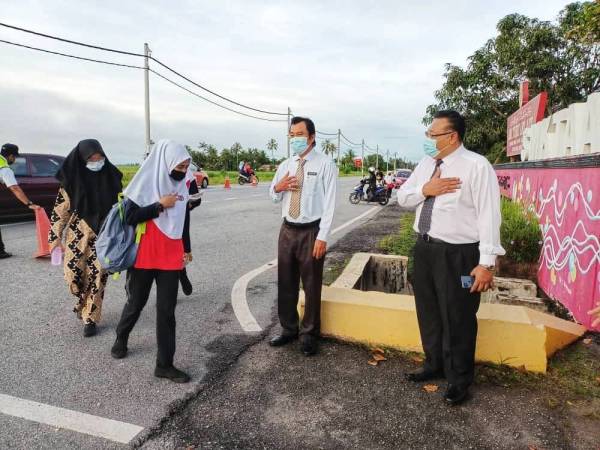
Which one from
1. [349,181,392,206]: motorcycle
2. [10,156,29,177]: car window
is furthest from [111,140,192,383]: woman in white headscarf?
[349,181,392,206]: motorcycle

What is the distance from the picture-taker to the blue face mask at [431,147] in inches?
112

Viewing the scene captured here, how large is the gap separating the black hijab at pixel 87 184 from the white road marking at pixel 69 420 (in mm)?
1666

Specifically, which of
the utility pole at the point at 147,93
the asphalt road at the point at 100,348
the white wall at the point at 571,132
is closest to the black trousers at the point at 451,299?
the asphalt road at the point at 100,348

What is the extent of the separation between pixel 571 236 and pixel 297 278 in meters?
2.85

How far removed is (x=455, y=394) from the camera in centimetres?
279

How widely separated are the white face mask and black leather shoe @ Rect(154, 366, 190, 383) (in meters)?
1.88

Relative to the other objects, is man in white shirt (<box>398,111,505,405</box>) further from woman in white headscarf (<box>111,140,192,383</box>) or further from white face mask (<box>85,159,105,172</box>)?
white face mask (<box>85,159,105,172</box>)

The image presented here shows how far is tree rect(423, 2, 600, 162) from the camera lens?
1903 centimetres

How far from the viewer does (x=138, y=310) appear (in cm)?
335

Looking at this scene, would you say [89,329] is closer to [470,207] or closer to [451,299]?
[451,299]

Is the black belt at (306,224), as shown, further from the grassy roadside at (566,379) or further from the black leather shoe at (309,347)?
the grassy roadside at (566,379)

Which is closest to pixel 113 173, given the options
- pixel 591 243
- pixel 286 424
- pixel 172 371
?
pixel 172 371

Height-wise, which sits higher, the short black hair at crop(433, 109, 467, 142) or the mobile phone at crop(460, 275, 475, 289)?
the short black hair at crop(433, 109, 467, 142)

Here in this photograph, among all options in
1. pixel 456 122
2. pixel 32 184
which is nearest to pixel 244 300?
pixel 456 122
